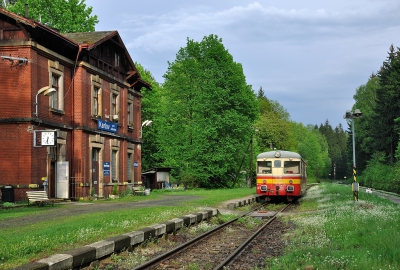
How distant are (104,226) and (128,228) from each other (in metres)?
0.67

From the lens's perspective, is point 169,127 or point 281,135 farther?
point 281,135

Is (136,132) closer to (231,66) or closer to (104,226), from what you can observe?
(231,66)

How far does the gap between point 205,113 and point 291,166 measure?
2012cm

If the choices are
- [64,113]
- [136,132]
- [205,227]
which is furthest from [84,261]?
[136,132]

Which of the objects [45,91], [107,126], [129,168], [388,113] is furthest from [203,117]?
[388,113]

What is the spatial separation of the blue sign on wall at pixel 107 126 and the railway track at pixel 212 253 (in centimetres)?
1489

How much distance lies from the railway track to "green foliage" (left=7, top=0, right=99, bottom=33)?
32.1 metres

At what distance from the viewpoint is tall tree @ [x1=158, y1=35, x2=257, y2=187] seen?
4369 cm

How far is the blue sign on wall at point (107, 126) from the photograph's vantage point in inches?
1085

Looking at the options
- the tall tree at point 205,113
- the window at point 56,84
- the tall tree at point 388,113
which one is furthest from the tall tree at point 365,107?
the window at point 56,84

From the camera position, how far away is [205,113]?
4497 cm

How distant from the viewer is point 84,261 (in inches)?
323

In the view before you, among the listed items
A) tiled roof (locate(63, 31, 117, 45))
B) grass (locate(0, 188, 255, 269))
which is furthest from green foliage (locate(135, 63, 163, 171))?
grass (locate(0, 188, 255, 269))

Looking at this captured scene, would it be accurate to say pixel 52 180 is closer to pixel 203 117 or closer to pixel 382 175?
pixel 203 117
